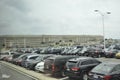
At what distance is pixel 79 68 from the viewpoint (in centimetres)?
1705

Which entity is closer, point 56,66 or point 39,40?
point 56,66

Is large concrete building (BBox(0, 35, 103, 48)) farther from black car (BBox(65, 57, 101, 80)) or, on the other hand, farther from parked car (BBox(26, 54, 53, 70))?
black car (BBox(65, 57, 101, 80))

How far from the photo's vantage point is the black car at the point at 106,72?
1318cm

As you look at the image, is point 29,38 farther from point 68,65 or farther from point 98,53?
point 68,65

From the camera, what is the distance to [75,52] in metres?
45.9

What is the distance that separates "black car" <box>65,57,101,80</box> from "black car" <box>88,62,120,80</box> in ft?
9.21

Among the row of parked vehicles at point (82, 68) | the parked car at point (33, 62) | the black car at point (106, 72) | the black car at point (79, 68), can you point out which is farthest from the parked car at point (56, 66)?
the parked car at point (33, 62)

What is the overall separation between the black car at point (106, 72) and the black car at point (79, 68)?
281 cm

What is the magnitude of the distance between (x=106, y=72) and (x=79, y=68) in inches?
152

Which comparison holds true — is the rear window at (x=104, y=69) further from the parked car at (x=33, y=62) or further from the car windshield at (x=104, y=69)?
the parked car at (x=33, y=62)

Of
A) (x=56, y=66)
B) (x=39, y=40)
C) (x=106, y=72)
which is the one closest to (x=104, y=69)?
(x=106, y=72)

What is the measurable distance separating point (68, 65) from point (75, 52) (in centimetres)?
A: 2781

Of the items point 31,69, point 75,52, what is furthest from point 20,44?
point 31,69

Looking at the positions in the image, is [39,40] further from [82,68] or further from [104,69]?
[104,69]
